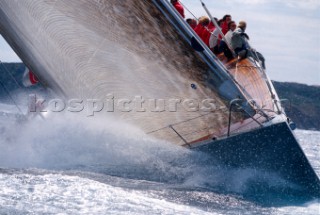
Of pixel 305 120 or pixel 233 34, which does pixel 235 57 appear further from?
pixel 305 120

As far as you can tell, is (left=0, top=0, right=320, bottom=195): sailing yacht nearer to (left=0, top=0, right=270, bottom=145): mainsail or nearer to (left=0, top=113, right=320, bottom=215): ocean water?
(left=0, top=0, right=270, bottom=145): mainsail

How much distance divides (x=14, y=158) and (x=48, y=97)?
190cm

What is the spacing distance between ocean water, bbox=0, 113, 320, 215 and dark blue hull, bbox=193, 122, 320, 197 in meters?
0.15

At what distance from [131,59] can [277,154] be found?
212cm

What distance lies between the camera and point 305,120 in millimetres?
68812

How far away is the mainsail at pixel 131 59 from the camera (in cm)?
866

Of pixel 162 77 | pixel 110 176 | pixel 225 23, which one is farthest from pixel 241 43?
pixel 110 176

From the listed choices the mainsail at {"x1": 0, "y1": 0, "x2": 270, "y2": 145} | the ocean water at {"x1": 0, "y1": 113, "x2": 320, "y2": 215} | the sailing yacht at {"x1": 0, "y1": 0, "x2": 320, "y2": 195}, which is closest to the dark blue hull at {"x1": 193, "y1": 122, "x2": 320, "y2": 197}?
the sailing yacht at {"x1": 0, "y1": 0, "x2": 320, "y2": 195}

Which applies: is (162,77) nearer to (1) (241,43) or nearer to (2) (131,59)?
(2) (131,59)

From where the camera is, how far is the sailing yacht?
856cm

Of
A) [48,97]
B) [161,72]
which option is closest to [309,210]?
[161,72]

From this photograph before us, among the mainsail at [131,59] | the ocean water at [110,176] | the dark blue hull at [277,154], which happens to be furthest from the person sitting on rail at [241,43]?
the dark blue hull at [277,154]

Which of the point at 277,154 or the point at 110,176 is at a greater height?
the point at 277,154

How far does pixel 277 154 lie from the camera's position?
8.53 meters
